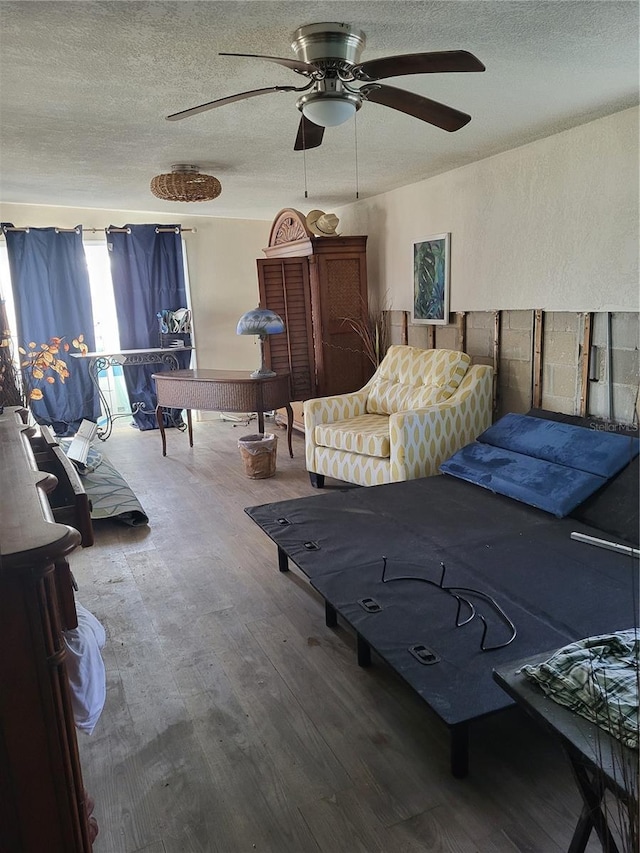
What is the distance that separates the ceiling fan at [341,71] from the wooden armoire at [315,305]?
2.90 metres

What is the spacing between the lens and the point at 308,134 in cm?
257

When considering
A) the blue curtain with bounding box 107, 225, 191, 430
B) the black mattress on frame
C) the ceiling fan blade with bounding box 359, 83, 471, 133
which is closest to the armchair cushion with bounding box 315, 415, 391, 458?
the black mattress on frame

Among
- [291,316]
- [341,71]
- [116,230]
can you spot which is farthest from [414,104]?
[116,230]

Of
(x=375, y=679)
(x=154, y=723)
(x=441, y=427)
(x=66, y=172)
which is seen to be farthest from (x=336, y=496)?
(x=66, y=172)

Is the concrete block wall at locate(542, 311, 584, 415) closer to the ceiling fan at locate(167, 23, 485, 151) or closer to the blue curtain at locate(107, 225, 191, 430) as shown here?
the ceiling fan at locate(167, 23, 485, 151)

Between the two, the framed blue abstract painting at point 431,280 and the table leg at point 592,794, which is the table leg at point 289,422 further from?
the table leg at point 592,794

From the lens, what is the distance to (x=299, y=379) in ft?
17.3

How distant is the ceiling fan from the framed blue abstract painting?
2.25 m

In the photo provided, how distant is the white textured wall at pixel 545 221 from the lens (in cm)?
305

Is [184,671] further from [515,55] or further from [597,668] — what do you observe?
→ [515,55]

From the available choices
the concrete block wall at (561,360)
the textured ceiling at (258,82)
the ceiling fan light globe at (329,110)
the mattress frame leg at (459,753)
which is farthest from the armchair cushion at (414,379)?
the mattress frame leg at (459,753)

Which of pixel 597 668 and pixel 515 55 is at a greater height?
pixel 515 55

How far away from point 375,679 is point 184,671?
695 millimetres

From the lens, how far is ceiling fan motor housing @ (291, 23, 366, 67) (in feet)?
6.37
